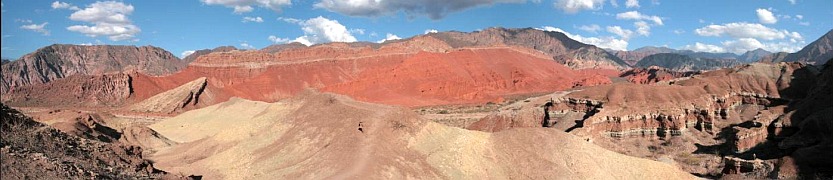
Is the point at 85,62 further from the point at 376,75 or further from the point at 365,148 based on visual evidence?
the point at 365,148

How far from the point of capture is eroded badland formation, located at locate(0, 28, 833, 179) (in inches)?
1121

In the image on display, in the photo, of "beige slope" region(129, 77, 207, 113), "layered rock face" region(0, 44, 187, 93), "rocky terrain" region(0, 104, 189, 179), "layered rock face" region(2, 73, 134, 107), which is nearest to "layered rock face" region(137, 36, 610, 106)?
"beige slope" region(129, 77, 207, 113)

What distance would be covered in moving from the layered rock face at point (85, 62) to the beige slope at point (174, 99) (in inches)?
2597

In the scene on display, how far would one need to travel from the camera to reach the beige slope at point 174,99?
278 feet

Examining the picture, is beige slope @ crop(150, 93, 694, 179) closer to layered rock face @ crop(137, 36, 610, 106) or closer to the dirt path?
the dirt path

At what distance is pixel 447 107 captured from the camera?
85125 millimetres

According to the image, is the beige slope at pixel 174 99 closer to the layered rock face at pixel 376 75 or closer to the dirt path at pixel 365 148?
the layered rock face at pixel 376 75

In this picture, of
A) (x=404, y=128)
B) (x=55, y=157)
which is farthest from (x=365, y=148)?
(x=55, y=157)

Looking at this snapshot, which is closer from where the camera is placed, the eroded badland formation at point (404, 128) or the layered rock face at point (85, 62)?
the eroded badland formation at point (404, 128)

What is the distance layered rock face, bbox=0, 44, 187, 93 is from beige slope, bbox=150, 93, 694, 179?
427ft

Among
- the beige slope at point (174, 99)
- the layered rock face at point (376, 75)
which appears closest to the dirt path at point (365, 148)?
the beige slope at point (174, 99)

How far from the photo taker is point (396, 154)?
28.3m

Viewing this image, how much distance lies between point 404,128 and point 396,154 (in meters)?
2.74

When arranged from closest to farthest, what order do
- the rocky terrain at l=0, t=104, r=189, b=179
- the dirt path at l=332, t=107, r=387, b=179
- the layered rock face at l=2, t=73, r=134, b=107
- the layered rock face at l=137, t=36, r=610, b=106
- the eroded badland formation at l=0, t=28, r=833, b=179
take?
the rocky terrain at l=0, t=104, r=189, b=179 < the dirt path at l=332, t=107, r=387, b=179 < the eroded badland formation at l=0, t=28, r=833, b=179 < the layered rock face at l=2, t=73, r=134, b=107 < the layered rock face at l=137, t=36, r=610, b=106
